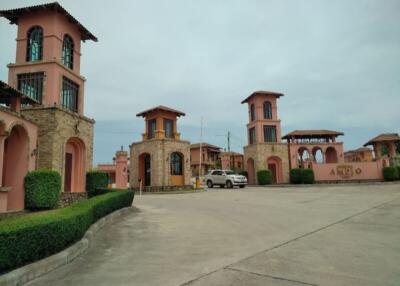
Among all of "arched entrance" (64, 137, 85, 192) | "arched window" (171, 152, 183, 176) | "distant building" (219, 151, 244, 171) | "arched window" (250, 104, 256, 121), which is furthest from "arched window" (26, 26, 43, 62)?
"distant building" (219, 151, 244, 171)

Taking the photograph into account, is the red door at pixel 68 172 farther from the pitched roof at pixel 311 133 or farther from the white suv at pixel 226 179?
the pitched roof at pixel 311 133

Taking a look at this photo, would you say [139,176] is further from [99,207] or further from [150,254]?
[150,254]

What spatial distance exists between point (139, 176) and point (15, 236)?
79.7ft

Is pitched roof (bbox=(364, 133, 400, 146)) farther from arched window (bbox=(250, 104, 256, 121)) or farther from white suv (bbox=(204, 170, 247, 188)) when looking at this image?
white suv (bbox=(204, 170, 247, 188))

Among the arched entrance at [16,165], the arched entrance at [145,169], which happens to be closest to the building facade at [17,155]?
the arched entrance at [16,165]

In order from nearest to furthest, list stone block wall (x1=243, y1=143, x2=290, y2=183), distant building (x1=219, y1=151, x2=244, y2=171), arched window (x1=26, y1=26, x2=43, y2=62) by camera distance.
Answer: arched window (x1=26, y1=26, x2=43, y2=62) → stone block wall (x1=243, y1=143, x2=290, y2=183) → distant building (x1=219, y1=151, x2=244, y2=171)

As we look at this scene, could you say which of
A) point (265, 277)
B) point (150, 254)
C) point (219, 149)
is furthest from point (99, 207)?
point (219, 149)

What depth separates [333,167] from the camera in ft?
110

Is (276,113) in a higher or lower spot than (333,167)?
higher

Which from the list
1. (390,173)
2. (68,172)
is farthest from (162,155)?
(390,173)

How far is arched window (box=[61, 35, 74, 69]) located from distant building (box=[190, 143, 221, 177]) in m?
40.5

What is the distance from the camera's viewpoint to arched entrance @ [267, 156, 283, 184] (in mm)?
35219

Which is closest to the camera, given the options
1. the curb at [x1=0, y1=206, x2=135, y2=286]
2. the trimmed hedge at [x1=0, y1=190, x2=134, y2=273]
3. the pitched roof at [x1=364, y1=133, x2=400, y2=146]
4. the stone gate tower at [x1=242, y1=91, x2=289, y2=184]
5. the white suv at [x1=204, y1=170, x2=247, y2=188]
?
the curb at [x1=0, y1=206, x2=135, y2=286]

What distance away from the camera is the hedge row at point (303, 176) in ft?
105
